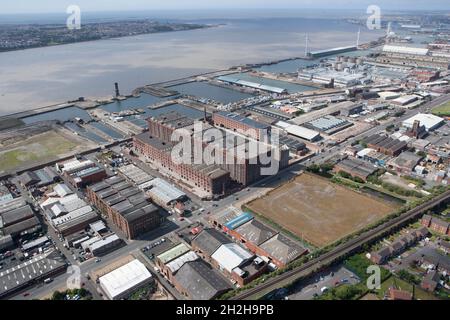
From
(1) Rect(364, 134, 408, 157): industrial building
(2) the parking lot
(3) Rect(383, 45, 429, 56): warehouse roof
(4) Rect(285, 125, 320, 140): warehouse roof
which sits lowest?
(2) the parking lot

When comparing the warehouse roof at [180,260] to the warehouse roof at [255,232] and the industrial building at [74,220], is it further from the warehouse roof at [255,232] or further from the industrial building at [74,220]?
the industrial building at [74,220]

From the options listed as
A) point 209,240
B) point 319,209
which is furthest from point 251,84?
point 209,240

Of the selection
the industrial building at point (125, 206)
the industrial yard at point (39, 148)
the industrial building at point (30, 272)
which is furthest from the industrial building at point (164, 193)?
the industrial yard at point (39, 148)

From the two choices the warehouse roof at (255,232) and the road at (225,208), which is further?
the warehouse roof at (255,232)

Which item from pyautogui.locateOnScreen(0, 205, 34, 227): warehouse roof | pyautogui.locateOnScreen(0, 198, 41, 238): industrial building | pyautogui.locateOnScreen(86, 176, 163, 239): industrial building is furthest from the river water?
pyautogui.locateOnScreen(86, 176, 163, 239): industrial building

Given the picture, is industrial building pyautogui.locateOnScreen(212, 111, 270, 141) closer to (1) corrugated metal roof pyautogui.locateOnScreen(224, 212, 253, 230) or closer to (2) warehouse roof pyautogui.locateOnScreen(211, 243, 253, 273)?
(1) corrugated metal roof pyautogui.locateOnScreen(224, 212, 253, 230)

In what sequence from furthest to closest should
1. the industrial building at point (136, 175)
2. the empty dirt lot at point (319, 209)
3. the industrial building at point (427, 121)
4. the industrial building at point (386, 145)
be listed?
the industrial building at point (427, 121) < the industrial building at point (386, 145) < the industrial building at point (136, 175) < the empty dirt lot at point (319, 209)
